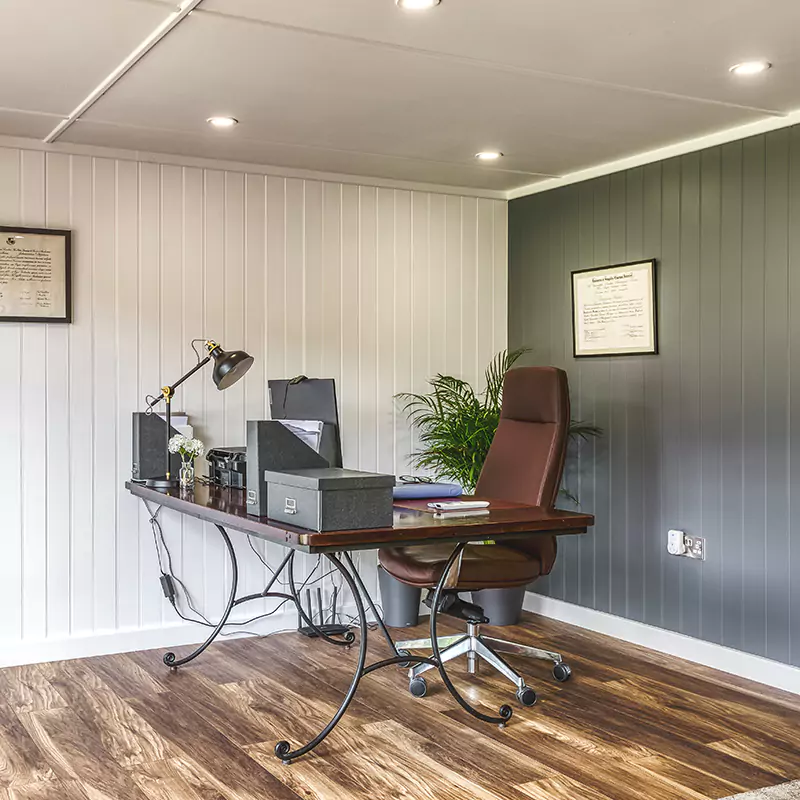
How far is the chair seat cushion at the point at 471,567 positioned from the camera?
Result: 11.8 feet

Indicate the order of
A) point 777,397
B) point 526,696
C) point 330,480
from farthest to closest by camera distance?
point 777,397, point 526,696, point 330,480

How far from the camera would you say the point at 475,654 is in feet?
12.8

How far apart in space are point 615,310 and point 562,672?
5.64 ft

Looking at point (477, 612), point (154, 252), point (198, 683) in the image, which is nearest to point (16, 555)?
point (198, 683)

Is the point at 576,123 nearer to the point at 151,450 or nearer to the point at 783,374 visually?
the point at 783,374

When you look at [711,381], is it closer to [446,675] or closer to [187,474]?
[446,675]

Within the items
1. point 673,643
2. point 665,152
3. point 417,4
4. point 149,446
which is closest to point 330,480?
point 417,4

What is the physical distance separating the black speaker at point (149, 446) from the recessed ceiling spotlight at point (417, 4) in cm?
221

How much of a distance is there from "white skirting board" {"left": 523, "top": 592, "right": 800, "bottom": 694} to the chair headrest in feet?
3.90

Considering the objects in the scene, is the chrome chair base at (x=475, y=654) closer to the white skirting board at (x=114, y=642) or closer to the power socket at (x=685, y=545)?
the power socket at (x=685, y=545)

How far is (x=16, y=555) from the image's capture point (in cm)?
417

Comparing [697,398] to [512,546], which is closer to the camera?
[512,546]

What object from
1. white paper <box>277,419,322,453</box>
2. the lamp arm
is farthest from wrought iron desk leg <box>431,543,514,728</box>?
the lamp arm

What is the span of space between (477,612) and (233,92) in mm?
2115
